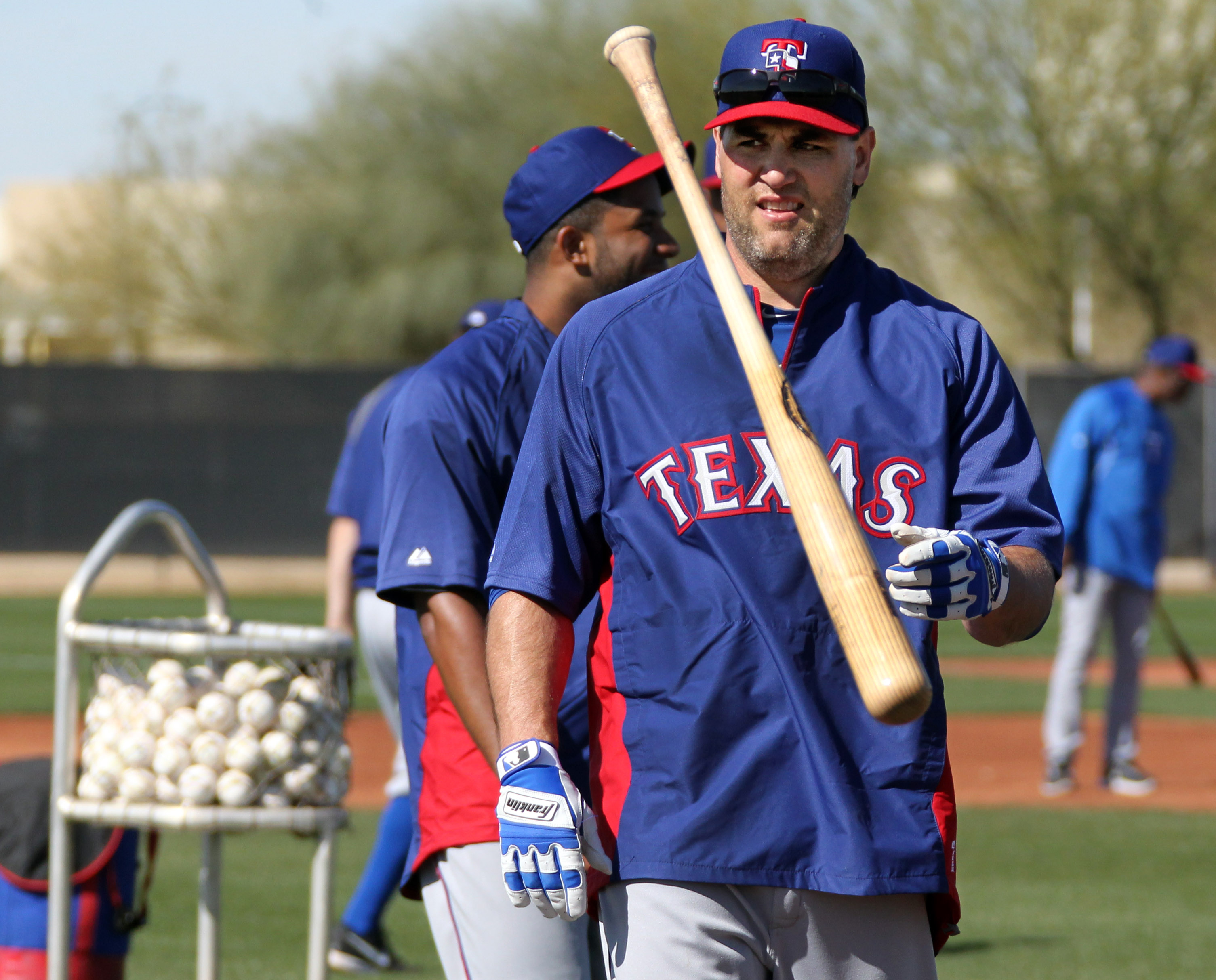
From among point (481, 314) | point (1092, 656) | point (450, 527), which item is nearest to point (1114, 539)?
point (1092, 656)

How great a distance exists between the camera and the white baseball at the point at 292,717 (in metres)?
3.78

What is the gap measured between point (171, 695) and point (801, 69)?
197 centimetres

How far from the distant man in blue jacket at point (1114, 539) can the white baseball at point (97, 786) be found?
5.84 meters

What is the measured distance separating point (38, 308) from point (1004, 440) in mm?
48769

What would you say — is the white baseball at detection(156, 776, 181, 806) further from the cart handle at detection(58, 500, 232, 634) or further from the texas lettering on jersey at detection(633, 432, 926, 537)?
the texas lettering on jersey at detection(633, 432, 926, 537)

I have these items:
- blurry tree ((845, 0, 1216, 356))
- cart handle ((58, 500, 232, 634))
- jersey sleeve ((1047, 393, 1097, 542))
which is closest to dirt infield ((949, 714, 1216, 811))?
jersey sleeve ((1047, 393, 1097, 542))

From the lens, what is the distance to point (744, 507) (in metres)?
2.48

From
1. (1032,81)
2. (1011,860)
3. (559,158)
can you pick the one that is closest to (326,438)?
(1032,81)

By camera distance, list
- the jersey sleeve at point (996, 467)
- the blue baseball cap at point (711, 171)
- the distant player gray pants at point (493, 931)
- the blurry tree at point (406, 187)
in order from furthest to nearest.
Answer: the blurry tree at point (406, 187)
the blue baseball cap at point (711, 171)
the distant player gray pants at point (493, 931)
the jersey sleeve at point (996, 467)

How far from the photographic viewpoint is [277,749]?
3.72 m

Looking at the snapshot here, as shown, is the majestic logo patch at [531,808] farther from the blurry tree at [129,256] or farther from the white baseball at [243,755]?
the blurry tree at [129,256]

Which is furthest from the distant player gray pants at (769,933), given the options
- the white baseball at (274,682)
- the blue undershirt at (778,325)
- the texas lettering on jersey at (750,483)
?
the white baseball at (274,682)

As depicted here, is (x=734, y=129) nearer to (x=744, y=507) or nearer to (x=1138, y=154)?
(x=744, y=507)

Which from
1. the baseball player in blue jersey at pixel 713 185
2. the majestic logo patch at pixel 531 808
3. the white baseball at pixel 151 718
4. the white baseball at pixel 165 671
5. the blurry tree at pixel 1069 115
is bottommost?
the majestic logo patch at pixel 531 808
